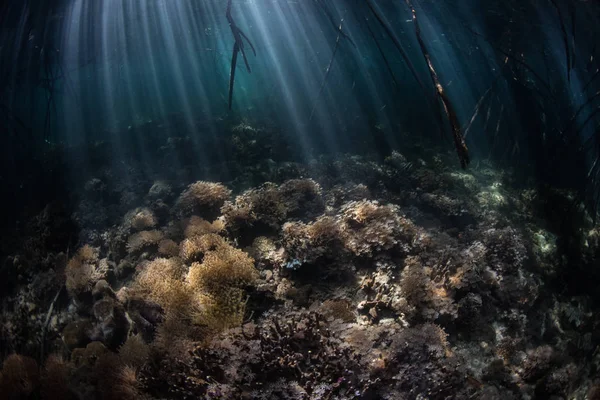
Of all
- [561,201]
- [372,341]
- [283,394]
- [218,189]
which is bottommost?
[561,201]

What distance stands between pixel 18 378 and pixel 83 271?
2076 mm

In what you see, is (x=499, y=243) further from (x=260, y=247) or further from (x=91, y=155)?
(x=91, y=155)

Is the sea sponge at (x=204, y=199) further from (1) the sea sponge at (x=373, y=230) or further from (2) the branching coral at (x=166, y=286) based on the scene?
(1) the sea sponge at (x=373, y=230)

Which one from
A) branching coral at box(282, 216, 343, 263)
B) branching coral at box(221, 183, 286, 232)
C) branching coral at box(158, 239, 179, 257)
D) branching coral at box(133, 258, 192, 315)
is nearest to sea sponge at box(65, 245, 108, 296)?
branching coral at box(133, 258, 192, 315)

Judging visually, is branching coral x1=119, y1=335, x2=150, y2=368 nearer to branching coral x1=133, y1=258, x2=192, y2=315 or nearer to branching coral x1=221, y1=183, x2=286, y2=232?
branching coral x1=133, y1=258, x2=192, y2=315

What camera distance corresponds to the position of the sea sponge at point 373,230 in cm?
525

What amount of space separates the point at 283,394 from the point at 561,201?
1073 centimetres

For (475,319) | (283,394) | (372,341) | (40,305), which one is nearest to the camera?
(283,394)

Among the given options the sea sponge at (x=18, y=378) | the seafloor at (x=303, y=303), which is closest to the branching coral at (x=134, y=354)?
the seafloor at (x=303, y=303)

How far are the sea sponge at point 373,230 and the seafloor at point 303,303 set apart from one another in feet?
0.10

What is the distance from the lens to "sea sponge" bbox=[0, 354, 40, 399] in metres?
3.83

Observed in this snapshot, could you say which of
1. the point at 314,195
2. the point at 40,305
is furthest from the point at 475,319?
the point at 40,305

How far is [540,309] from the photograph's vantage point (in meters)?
5.40

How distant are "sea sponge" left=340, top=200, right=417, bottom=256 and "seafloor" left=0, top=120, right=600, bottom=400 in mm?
30
